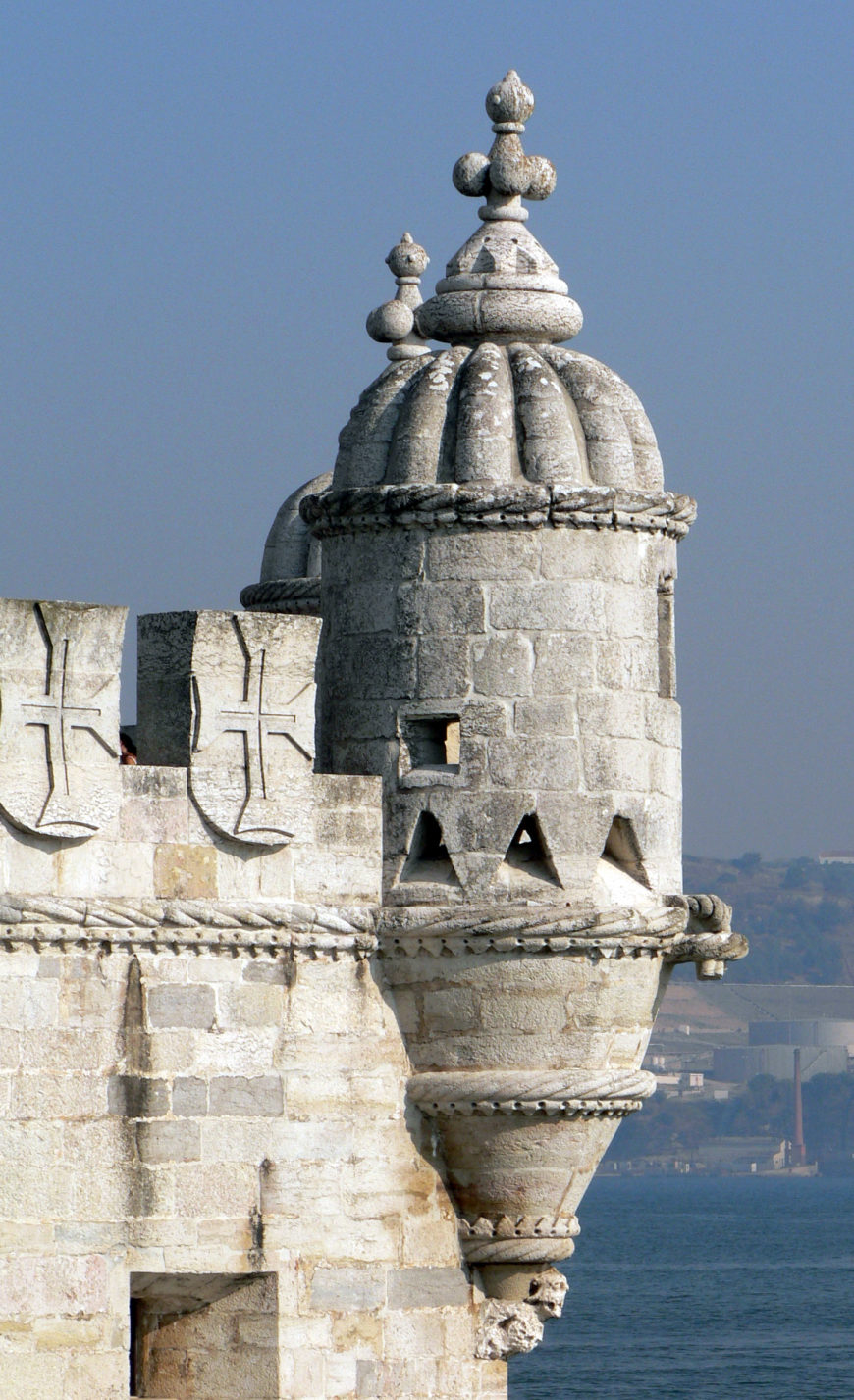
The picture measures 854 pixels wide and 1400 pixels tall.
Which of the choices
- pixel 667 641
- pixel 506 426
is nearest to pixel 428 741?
pixel 667 641

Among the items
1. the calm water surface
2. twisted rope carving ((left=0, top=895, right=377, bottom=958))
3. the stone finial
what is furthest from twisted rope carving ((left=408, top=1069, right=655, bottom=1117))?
the calm water surface

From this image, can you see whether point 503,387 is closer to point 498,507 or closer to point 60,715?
point 498,507

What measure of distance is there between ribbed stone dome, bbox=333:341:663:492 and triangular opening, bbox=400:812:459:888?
6.88ft

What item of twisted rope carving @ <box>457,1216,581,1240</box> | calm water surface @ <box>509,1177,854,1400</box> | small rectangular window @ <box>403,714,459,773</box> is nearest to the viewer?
small rectangular window @ <box>403,714,459,773</box>

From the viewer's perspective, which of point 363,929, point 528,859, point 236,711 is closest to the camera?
point 236,711

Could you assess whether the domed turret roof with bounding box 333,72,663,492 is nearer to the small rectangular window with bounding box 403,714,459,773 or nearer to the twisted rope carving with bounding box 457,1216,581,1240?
the small rectangular window with bounding box 403,714,459,773

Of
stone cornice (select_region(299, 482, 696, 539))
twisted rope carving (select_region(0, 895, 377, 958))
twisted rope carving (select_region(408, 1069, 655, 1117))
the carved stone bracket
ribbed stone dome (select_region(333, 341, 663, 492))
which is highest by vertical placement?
ribbed stone dome (select_region(333, 341, 663, 492))

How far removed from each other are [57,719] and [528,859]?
3.12 meters

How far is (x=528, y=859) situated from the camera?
17.8 meters

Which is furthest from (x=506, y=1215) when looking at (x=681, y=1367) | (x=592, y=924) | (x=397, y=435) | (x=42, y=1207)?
(x=681, y=1367)

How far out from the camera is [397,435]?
59.6 feet

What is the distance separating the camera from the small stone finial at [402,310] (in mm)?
22516

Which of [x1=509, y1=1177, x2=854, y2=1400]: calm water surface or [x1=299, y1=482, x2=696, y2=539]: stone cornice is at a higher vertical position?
[x1=509, y1=1177, x2=854, y2=1400]: calm water surface

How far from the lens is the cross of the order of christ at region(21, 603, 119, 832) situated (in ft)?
53.2
